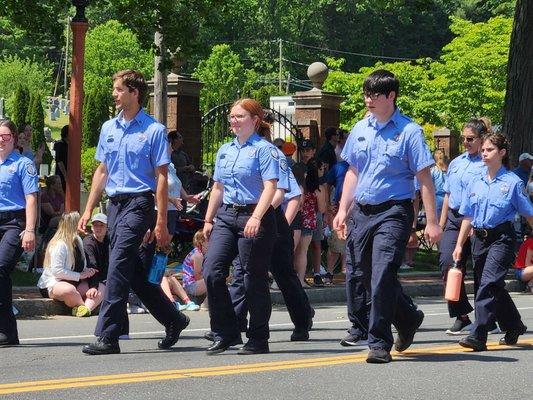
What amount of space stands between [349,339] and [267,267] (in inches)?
39.5

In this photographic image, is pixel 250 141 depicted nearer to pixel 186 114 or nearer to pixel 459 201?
pixel 459 201

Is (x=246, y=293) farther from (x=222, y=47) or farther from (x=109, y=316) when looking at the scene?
(x=222, y=47)

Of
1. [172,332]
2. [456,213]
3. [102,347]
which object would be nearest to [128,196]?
[102,347]

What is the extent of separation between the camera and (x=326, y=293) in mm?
16938

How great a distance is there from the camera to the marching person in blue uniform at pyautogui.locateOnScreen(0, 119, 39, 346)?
10641 mm

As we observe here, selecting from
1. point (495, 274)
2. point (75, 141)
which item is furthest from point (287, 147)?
point (495, 274)

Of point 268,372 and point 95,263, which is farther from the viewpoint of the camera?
point 95,263

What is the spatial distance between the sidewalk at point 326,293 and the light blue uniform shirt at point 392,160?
5.76 m

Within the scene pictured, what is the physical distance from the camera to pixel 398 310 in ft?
32.3

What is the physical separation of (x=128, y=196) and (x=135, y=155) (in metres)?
0.31

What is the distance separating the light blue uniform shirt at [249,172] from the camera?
32.7 feet

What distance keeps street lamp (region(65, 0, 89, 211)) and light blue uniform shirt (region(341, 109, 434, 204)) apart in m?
7.62

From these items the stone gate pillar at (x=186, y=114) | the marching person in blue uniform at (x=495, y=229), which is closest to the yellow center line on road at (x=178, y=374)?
the marching person in blue uniform at (x=495, y=229)

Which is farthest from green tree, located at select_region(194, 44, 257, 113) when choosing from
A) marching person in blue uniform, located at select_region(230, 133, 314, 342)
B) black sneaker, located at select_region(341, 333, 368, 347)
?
black sneaker, located at select_region(341, 333, 368, 347)
